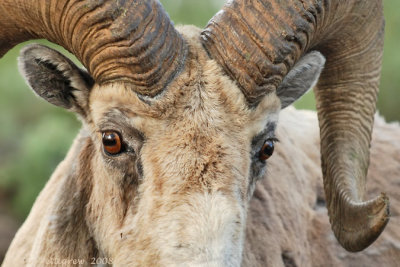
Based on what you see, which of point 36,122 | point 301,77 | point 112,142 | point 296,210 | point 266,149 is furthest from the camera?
point 36,122

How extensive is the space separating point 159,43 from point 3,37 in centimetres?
160

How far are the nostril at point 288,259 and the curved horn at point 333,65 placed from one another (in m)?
0.57

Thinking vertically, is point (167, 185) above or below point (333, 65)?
above

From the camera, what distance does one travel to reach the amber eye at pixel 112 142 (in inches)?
236

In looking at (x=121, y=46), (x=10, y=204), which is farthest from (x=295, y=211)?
(x=10, y=204)

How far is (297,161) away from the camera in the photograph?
848cm

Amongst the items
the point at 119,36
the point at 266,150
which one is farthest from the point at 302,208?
the point at 119,36

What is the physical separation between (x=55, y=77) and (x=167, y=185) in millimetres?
1575

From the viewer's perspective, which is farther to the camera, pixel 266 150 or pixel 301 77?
pixel 301 77

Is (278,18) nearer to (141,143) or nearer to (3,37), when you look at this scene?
(141,143)

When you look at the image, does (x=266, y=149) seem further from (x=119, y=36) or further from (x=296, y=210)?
(x=296, y=210)

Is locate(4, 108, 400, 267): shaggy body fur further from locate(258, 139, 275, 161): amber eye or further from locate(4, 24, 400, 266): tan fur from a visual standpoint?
locate(258, 139, 275, 161): amber eye

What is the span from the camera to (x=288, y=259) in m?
7.51

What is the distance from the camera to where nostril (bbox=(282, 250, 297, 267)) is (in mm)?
7473
